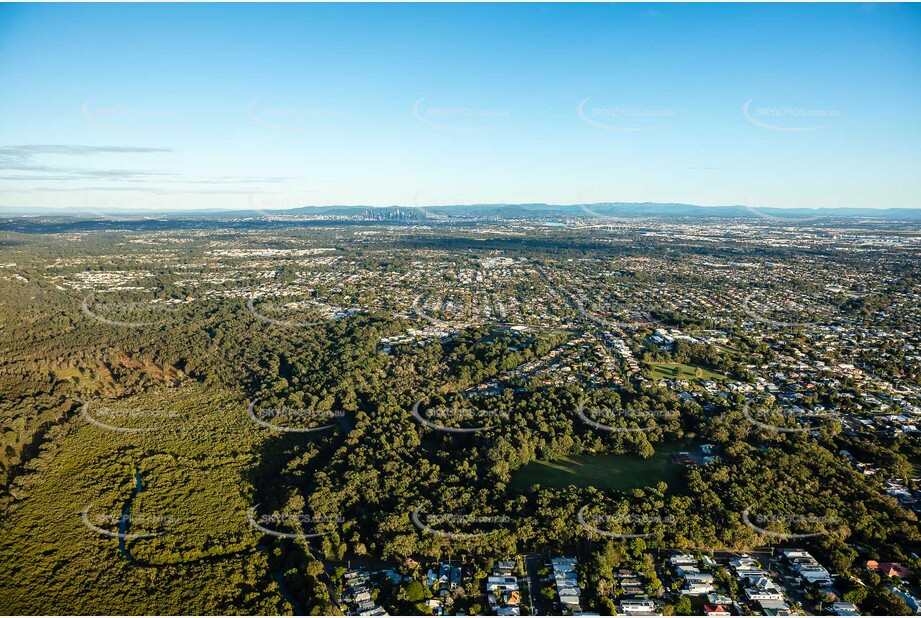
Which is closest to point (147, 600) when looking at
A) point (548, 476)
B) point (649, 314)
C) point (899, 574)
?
point (548, 476)

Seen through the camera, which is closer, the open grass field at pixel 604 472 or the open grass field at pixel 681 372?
the open grass field at pixel 604 472

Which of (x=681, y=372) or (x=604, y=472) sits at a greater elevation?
(x=681, y=372)

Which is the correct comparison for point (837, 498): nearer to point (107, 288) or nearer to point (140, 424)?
point (140, 424)

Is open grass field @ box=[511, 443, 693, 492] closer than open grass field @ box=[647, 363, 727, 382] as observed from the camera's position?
Yes

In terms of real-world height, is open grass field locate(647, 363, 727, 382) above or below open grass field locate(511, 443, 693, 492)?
above

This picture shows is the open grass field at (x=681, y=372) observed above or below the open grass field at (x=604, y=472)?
above
